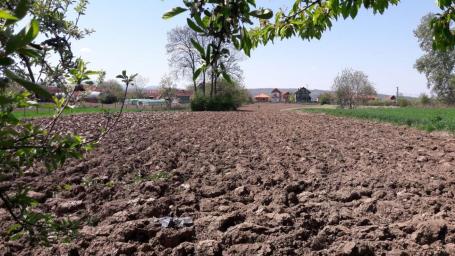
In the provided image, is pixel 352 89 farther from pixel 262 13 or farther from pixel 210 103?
pixel 262 13

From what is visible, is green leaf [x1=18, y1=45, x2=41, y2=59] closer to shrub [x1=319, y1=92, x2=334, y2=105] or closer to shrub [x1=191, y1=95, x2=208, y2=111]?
shrub [x1=191, y1=95, x2=208, y2=111]

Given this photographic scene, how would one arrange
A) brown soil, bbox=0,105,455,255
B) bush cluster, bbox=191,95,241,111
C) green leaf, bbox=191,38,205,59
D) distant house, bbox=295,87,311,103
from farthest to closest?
distant house, bbox=295,87,311,103
bush cluster, bbox=191,95,241,111
brown soil, bbox=0,105,455,255
green leaf, bbox=191,38,205,59

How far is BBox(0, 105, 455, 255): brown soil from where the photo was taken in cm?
450

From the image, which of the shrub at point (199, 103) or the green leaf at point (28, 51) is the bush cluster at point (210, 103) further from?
the green leaf at point (28, 51)

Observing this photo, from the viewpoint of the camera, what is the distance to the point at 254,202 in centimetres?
623

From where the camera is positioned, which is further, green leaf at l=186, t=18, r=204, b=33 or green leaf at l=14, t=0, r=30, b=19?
green leaf at l=186, t=18, r=204, b=33

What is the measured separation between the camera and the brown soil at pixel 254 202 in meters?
4.50

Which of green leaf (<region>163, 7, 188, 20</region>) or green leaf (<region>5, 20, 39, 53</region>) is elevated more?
green leaf (<region>163, 7, 188, 20</region>)

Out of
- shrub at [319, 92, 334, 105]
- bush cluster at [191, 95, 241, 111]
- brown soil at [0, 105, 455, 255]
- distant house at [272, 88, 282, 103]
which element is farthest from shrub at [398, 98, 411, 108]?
distant house at [272, 88, 282, 103]

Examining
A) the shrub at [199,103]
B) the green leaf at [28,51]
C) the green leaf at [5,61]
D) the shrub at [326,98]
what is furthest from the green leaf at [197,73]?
the shrub at [326,98]

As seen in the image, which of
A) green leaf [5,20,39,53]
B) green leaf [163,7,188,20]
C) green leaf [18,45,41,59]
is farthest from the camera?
green leaf [163,7,188,20]

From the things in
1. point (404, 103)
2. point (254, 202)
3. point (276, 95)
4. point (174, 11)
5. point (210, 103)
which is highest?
point (276, 95)

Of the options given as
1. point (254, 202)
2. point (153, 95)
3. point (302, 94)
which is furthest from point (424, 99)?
point (254, 202)

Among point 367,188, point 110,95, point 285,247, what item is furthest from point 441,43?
point 367,188
